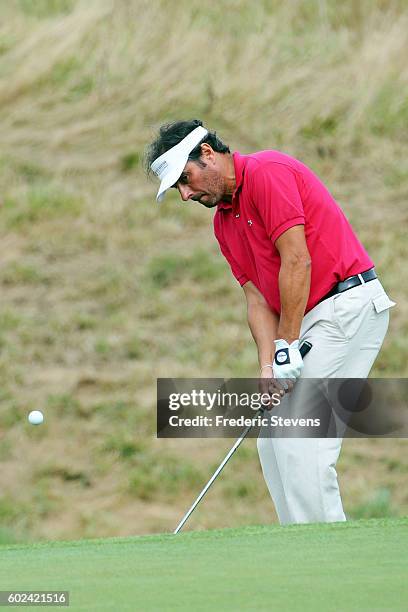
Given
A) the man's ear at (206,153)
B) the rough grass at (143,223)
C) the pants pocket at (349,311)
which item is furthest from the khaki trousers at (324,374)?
the rough grass at (143,223)

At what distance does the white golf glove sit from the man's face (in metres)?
0.54

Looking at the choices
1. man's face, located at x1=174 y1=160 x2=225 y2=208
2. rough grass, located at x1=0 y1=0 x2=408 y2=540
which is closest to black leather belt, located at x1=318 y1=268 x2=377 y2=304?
man's face, located at x1=174 y1=160 x2=225 y2=208

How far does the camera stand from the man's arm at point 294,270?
4.23 m

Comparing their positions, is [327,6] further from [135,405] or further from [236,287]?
[135,405]

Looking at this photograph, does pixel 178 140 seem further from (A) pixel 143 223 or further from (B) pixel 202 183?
(A) pixel 143 223

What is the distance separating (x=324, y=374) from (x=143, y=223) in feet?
22.7

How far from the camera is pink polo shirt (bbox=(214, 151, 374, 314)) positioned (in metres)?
4.29

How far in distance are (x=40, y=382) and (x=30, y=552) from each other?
20.6ft

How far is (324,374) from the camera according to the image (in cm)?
437

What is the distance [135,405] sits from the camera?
977cm

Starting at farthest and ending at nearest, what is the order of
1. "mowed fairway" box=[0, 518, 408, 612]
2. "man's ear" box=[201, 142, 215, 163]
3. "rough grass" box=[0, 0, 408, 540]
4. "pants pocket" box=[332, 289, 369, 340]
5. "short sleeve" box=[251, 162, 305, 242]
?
"rough grass" box=[0, 0, 408, 540]
"man's ear" box=[201, 142, 215, 163]
"pants pocket" box=[332, 289, 369, 340]
"short sleeve" box=[251, 162, 305, 242]
"mowed fairway" box=[0, 518, 408, 612]

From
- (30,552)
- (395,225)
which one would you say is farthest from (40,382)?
(30,552)

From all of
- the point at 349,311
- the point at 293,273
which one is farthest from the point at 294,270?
the point at 349,311

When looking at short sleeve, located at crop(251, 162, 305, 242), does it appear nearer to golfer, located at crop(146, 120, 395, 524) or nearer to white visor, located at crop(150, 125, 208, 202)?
golfer, located at crop(146, 120, 395, 524)
